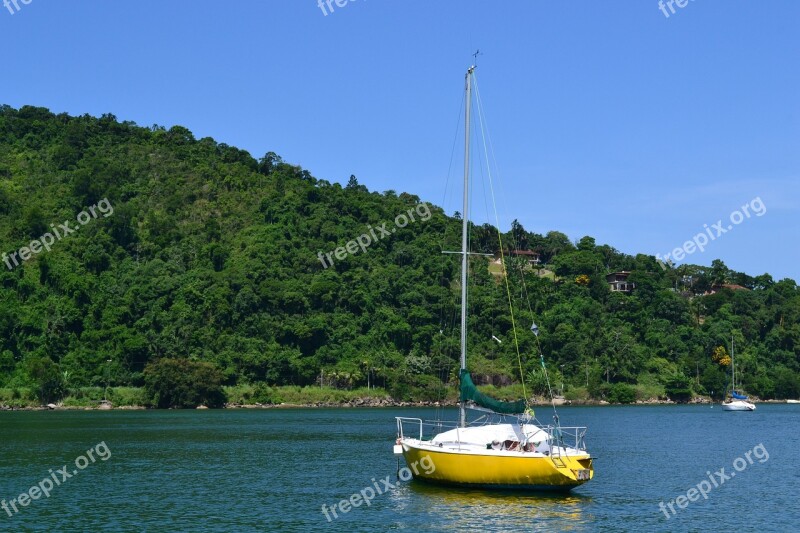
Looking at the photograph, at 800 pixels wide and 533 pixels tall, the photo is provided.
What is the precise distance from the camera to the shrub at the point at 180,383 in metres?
125

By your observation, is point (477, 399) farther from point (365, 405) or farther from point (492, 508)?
point (365, 405)

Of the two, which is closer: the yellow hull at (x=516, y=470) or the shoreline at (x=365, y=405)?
the yellow hull at (x=516, y=470)

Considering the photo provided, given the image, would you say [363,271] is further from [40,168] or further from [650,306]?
[40,168]

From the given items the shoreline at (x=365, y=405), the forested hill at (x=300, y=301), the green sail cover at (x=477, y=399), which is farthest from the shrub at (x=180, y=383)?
the green sail cover at (x=477, y=399)

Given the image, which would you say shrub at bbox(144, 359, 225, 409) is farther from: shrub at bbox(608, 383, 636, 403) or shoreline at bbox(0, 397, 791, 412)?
shrub at bbox(608, 383, 636, 403)

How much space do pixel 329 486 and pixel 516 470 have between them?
10.8 metres

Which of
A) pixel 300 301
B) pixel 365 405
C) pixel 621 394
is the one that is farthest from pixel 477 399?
pixel 621 394

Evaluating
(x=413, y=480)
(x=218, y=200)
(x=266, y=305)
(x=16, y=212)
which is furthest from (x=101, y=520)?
(x=218, y=200)

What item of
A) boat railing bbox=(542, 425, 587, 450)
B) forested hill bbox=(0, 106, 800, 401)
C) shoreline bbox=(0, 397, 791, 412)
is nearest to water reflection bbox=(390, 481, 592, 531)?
boat railing bbox=(542, 425, 587, 450)

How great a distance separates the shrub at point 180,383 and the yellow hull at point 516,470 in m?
94.8

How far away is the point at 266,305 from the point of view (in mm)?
153750

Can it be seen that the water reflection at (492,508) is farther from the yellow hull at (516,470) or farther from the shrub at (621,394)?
the shrub at (621,394)

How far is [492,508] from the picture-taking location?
33750mm

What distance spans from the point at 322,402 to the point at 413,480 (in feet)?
324
